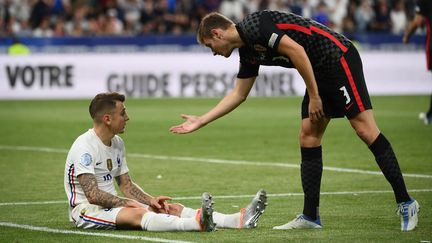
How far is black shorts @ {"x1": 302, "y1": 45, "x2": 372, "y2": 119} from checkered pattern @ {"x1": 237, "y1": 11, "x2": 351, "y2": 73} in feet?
0.23

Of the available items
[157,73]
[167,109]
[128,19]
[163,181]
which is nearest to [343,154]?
[163,181]

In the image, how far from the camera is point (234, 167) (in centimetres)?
1354

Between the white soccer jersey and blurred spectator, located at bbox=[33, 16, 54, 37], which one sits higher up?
blurred spectator, located at bbox=[33, 16, 54, 37]

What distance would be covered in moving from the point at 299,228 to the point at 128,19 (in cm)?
2492

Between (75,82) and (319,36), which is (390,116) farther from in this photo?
(319,36)

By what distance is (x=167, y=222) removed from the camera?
324 inches

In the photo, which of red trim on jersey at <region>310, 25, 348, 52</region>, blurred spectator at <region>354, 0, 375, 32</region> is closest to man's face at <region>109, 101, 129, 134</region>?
red trim on jersey at <region>310, 25, 348, 52</region>

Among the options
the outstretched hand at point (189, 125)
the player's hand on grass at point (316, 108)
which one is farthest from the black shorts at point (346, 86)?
the outstretched hand at point (189, 125)

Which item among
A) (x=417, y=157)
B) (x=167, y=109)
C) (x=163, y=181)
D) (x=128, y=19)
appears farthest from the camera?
(x=128, y=19)

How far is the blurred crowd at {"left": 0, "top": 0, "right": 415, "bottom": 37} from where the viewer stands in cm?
3148

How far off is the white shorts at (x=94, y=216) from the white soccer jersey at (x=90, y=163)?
0.23 feet

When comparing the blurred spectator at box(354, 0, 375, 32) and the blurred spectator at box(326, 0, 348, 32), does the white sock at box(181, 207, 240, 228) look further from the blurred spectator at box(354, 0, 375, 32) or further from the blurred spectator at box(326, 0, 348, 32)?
the blurred spectator at box(354, 0, 375, 32)

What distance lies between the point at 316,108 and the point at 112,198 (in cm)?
182

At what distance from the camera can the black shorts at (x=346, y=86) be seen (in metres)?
8.38
